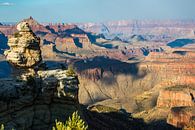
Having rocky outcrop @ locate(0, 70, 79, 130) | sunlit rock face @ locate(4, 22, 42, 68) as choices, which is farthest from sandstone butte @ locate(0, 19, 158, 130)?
sunlit rock face @ locate(4, 22, 42, 68)

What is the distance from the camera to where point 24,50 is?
63.4 metres

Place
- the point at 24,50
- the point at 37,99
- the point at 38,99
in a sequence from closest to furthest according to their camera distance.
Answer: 1. the point at 37,99
2. the point at 38,99
3. the point at 24,50

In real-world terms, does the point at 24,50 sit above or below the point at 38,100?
above

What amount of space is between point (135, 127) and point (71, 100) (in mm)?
85037

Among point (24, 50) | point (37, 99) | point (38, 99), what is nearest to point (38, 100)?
point (38, 99)

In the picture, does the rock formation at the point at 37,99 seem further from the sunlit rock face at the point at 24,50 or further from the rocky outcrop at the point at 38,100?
the sunlit rock face at the point at 24,50

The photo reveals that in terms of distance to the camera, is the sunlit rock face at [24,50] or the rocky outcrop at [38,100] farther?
the sunlit rock face at [24,50]

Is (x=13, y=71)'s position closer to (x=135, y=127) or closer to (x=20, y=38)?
(x=20, y=38)

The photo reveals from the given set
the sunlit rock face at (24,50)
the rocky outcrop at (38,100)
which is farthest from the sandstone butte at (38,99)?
the sunlit rock face at (24,50)

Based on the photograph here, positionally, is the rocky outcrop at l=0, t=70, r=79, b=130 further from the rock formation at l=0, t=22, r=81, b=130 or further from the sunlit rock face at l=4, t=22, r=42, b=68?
the sunlit rock face at l=4, t=22, r=42, b=68

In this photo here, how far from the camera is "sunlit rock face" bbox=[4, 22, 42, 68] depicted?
62.7 m

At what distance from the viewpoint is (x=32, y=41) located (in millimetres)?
64000

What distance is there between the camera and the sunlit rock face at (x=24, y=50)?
206 feet

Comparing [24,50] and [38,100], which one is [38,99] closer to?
[38,100]
